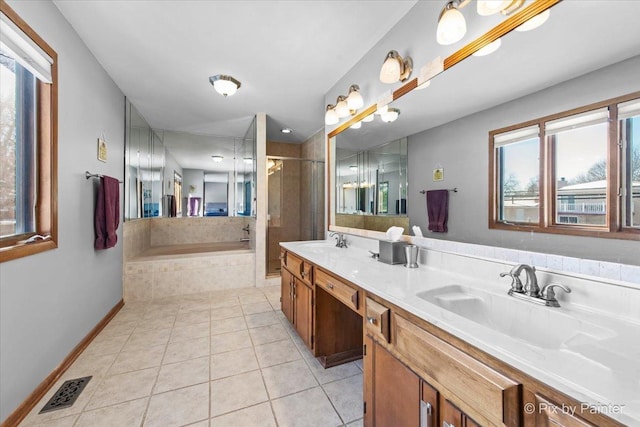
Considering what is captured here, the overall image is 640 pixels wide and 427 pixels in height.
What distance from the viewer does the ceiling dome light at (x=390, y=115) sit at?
192 cm

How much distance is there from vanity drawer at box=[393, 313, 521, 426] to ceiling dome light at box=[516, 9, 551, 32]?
132 cm

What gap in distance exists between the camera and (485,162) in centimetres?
132

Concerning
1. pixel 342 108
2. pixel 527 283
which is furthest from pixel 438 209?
pixel 342 108

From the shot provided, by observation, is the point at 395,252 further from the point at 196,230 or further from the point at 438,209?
the point at 196,230

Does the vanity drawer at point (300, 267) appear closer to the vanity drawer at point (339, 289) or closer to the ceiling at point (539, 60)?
the vanity drawer at point (339, 289)

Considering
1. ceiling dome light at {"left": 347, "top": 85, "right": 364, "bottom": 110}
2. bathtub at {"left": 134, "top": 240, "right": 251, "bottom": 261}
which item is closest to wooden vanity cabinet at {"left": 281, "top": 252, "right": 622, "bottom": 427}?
ceiling dome light at {"left": 347, "top": 85, "right": 364, "bottom": 110}

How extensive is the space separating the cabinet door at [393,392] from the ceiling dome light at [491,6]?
1.56 m

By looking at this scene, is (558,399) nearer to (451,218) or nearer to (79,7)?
(451,218)

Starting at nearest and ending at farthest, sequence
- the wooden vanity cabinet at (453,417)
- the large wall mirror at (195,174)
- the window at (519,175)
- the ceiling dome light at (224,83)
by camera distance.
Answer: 1. the wooden vanity cabinet at (453,417)
2. the window at (519,175)
3. the ceiling dome light at (224,83)
4. the large wall mirror at (195,174)

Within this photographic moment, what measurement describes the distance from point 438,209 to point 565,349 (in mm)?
972

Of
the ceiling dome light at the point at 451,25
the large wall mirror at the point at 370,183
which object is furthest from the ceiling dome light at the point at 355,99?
the ceiling dome light at the point at 451,25

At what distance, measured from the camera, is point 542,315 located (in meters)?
0.91

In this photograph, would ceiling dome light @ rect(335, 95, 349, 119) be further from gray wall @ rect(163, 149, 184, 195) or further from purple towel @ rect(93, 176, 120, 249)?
gray wall @ rect(163, 149, 184, 195)

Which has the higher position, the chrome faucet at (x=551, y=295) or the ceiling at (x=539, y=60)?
the ceiling at (x=539, y=60)
